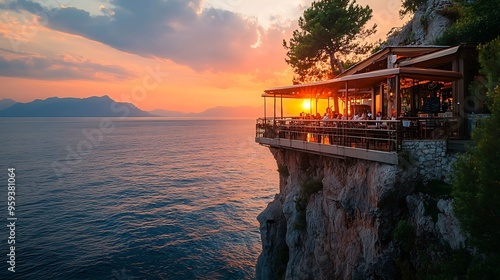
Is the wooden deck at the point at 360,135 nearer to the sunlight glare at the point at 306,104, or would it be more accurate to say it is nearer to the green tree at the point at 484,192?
the green tree at the point at 484,192

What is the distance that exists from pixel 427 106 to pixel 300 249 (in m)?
10.7

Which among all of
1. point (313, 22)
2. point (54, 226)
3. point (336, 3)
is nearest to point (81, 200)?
point (54, 226)

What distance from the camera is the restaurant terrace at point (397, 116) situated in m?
11.9

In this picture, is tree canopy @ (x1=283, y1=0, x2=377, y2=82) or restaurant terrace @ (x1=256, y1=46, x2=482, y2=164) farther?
tree canopy @ (x1=283, y1=0, x2=377, y2=82)

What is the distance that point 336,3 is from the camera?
3188cm

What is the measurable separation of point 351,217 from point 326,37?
24520 mm

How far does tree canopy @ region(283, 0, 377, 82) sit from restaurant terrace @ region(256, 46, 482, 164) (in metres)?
11.4

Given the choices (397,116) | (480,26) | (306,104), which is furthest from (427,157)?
(306,104)

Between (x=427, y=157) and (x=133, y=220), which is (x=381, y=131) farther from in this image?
(x=133, y=220)

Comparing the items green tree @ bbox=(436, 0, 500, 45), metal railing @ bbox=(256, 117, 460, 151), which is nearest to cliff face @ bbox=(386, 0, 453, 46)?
green tree @ bbox=(436, 0, 500, 45)

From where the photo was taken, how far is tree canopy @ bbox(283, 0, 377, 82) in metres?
32.0

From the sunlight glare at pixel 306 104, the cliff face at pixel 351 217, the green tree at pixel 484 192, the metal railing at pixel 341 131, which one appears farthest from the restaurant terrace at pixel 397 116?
the sunlight glare at pixel 306 104

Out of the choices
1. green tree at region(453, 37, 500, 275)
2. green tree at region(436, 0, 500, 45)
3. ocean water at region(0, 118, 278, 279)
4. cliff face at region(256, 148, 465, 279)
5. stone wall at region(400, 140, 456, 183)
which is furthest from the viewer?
ocean water at region(0, 118, 278, 279)

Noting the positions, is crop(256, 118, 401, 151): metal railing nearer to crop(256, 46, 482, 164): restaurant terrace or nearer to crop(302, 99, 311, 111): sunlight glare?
crop(256, 46, 482, 164): restaurant terrace
